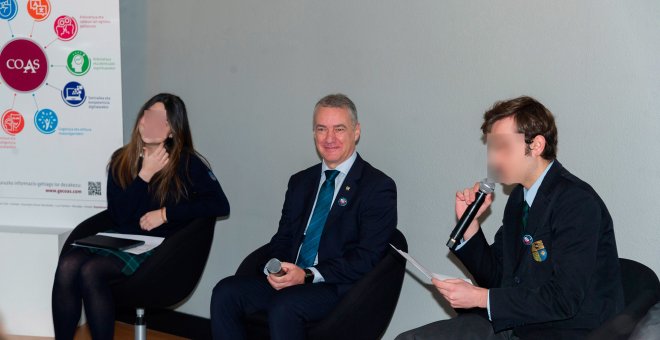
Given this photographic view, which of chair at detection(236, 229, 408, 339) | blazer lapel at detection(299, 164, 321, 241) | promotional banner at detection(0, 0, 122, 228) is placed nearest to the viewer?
chair at detection(236, 229, 408, 339)

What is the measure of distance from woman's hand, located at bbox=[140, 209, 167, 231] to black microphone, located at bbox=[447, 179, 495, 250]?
1699mm

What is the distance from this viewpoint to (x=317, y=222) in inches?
138

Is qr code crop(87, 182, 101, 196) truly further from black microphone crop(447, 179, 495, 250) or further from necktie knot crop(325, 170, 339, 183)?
black microphone crop(447, 179, 495, 250)

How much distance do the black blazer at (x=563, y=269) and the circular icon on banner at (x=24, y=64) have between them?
3.00 m

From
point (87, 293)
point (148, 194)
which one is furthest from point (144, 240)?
point (87, 293)

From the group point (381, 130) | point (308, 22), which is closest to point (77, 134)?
point (308, 22)

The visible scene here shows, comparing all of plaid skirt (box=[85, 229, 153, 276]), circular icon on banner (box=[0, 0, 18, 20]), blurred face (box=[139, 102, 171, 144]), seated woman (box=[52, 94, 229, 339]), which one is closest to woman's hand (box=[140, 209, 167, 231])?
seated woman (box=[52, 94, 229, 339])

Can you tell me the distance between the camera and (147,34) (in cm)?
462

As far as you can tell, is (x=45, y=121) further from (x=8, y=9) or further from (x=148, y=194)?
(x=148, y=194)

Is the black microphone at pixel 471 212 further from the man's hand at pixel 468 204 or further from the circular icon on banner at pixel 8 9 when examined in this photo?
the circular icon on banner at pixel 8 9

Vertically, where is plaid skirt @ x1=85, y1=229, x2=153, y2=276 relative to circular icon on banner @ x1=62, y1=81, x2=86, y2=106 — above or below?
below

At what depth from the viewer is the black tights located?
367 centimetres

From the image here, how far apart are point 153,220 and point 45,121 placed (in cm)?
110

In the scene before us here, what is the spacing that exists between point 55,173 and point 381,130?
194cm
